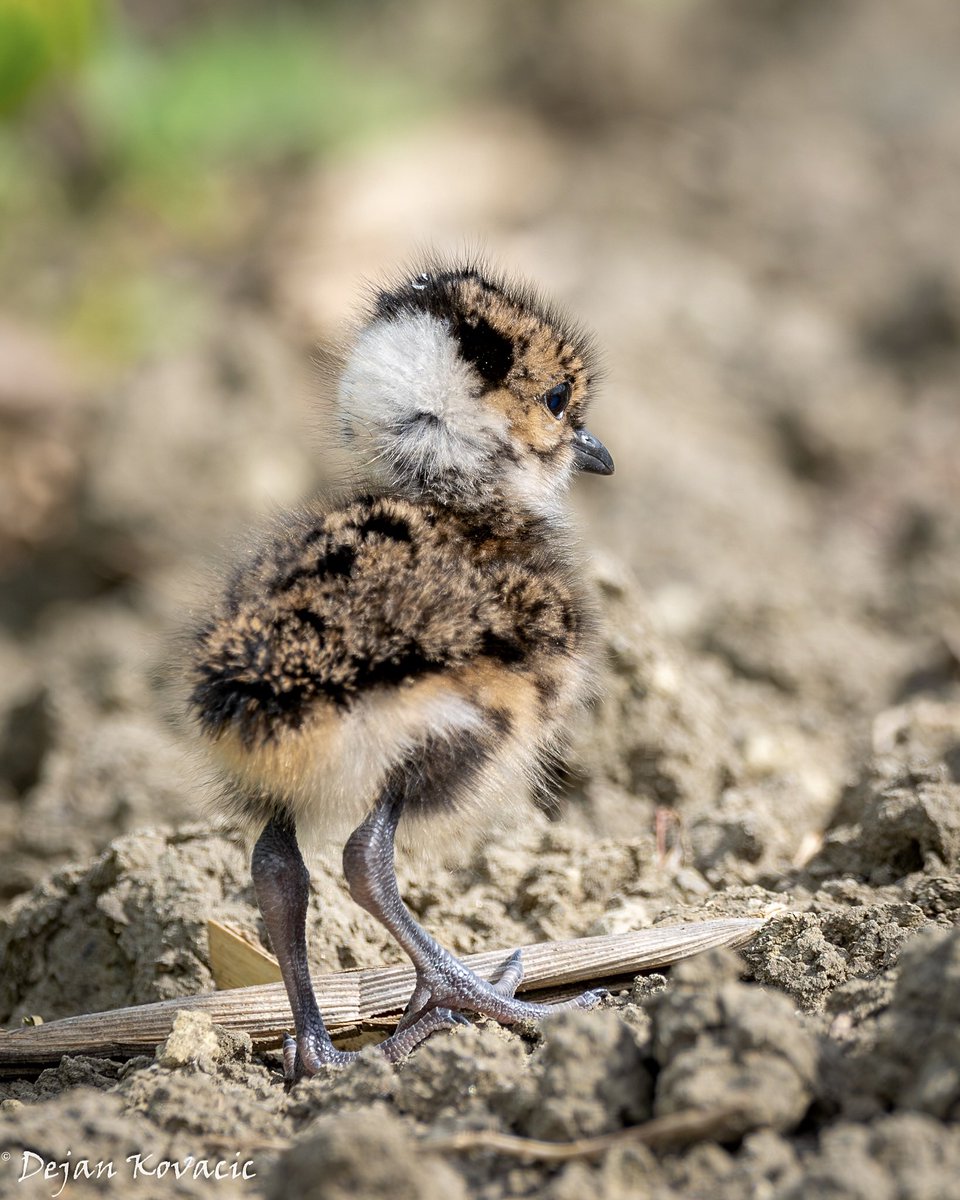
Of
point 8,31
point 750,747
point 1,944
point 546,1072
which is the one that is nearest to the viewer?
point 546,1072

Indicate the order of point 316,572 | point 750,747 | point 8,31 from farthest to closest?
point 8,31, point 750,747, point 316,572

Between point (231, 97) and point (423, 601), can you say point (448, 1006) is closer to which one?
point (423, 601)

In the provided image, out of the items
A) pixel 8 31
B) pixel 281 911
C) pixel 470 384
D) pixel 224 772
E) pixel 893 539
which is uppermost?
pixel 8 31

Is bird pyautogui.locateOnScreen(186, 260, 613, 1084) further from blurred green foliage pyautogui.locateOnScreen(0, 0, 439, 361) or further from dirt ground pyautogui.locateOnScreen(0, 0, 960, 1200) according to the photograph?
blurred green foliage pyautogui.locateOnScreen(0, 0, 439, 361)

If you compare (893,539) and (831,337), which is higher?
(831,337)

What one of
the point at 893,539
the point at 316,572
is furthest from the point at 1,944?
the point at 893,539

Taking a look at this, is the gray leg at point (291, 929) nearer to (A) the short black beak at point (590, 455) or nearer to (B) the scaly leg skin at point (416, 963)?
(B) the scaly leg skin at point (416, 963)

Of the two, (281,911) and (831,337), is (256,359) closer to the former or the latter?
(831,337)

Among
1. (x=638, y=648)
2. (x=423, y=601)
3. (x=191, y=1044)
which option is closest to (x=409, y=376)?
(x=423, y=601)

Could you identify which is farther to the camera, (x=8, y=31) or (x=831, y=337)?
(x=831, y=337)
